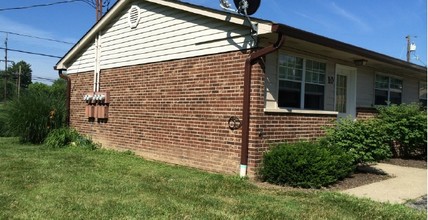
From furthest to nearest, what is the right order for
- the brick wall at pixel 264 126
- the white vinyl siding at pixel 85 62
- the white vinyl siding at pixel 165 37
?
1. the white vinyl siding at pixel 85 62
2. the white vinyl siding at pixel 165 37
3. the brick wall at pixel 264 126

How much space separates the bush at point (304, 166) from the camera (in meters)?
7.54

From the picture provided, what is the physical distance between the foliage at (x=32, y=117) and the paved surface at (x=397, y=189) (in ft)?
35.5

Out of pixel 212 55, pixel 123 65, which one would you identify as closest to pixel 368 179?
pixel 212 55

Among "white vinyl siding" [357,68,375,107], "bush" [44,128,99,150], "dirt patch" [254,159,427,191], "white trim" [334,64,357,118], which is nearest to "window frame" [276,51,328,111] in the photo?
"white trim" [334,64,357,118]

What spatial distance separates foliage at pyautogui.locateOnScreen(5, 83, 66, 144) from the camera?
14227 mm

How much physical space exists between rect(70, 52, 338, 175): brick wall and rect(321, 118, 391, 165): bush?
32.7 inches

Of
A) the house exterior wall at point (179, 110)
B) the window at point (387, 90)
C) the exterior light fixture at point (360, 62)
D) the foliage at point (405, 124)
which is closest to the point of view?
the house exterior wall at point (179, 110)

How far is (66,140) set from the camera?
44.9 ft

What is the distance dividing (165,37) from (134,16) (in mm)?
1819

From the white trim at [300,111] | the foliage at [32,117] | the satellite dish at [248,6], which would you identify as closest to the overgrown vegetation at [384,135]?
the white trim at [300,111]

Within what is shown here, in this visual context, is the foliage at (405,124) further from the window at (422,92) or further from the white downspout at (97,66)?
the white downspout at (97,66)

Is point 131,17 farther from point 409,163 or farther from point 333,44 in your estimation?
point 409,163

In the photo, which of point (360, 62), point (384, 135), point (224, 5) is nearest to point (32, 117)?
point (224, 5)

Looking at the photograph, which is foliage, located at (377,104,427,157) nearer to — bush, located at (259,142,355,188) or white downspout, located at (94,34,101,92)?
bush, located at (259,142,355,188)
